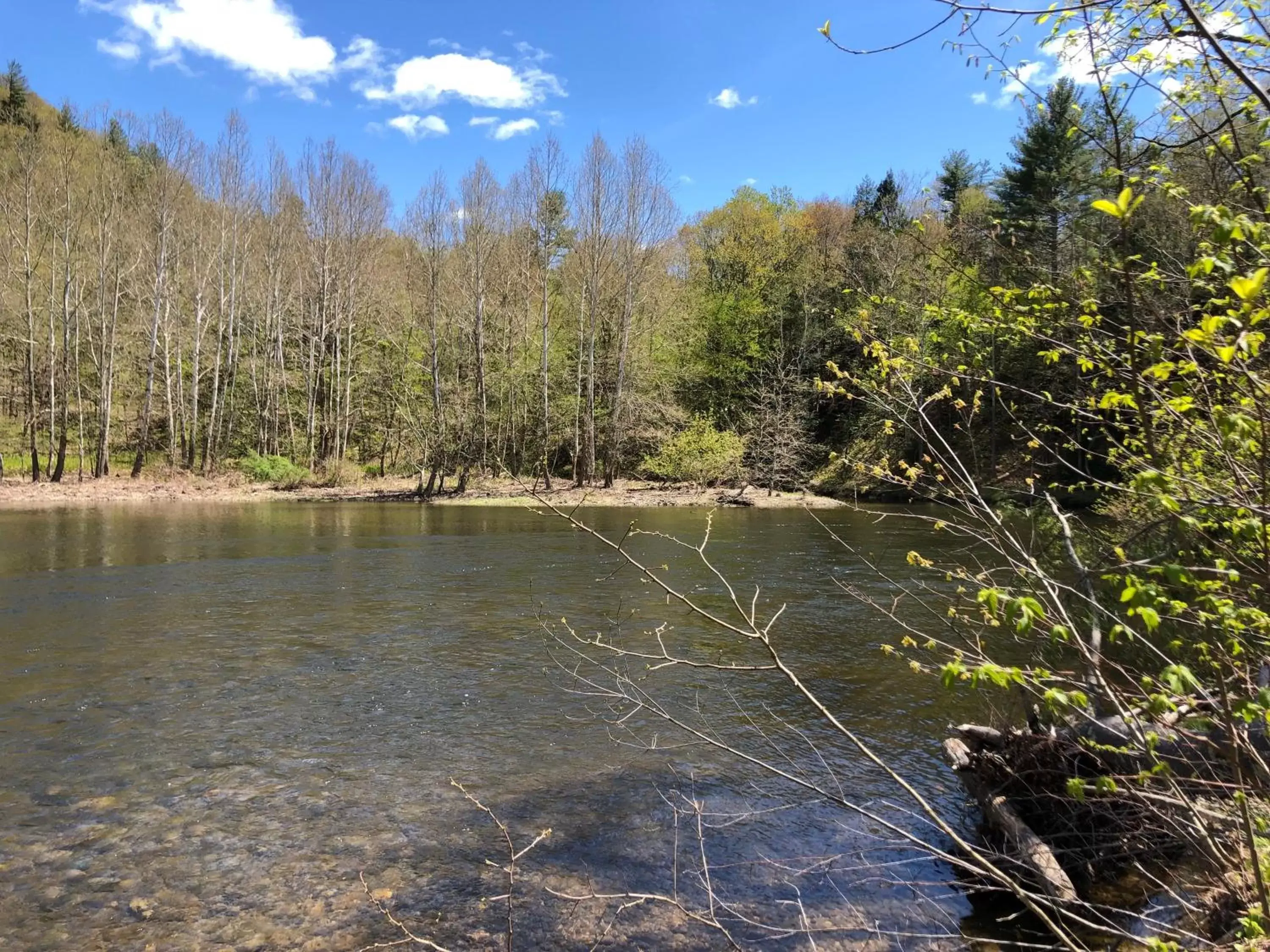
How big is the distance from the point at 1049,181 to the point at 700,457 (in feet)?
58.3

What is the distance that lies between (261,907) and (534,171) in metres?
37.8

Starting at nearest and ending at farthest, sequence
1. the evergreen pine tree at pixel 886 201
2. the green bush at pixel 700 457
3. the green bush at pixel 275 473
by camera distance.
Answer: the green bush at pixel 275 473 → the green bush at pixel 700 457 → the evergreen pine tree at pixel 886 201

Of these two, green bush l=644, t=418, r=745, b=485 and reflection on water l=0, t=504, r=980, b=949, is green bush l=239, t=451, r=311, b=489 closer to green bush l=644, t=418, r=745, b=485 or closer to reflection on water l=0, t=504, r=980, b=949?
green bush l=644, t=418, r=745, b=485

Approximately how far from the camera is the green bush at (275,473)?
1442 inches

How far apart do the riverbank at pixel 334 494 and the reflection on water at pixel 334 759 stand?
1677cm

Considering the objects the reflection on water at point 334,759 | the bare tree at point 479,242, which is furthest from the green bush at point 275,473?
the reflection on water at point 334,759

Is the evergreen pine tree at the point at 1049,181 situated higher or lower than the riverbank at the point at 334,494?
higher

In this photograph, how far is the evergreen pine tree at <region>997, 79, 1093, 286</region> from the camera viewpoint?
12.3 ft

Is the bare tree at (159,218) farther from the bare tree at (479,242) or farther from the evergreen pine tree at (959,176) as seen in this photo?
the evergreen pine tree at (959,176)

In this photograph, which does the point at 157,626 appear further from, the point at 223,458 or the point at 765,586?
the point at 223,458

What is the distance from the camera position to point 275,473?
121ft

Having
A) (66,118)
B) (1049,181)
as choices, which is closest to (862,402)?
(1049,181)

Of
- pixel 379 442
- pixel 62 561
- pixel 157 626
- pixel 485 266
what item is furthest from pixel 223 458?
pixel 157 626

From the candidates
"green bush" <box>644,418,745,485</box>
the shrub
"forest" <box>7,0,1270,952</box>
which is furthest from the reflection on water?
the shrub
